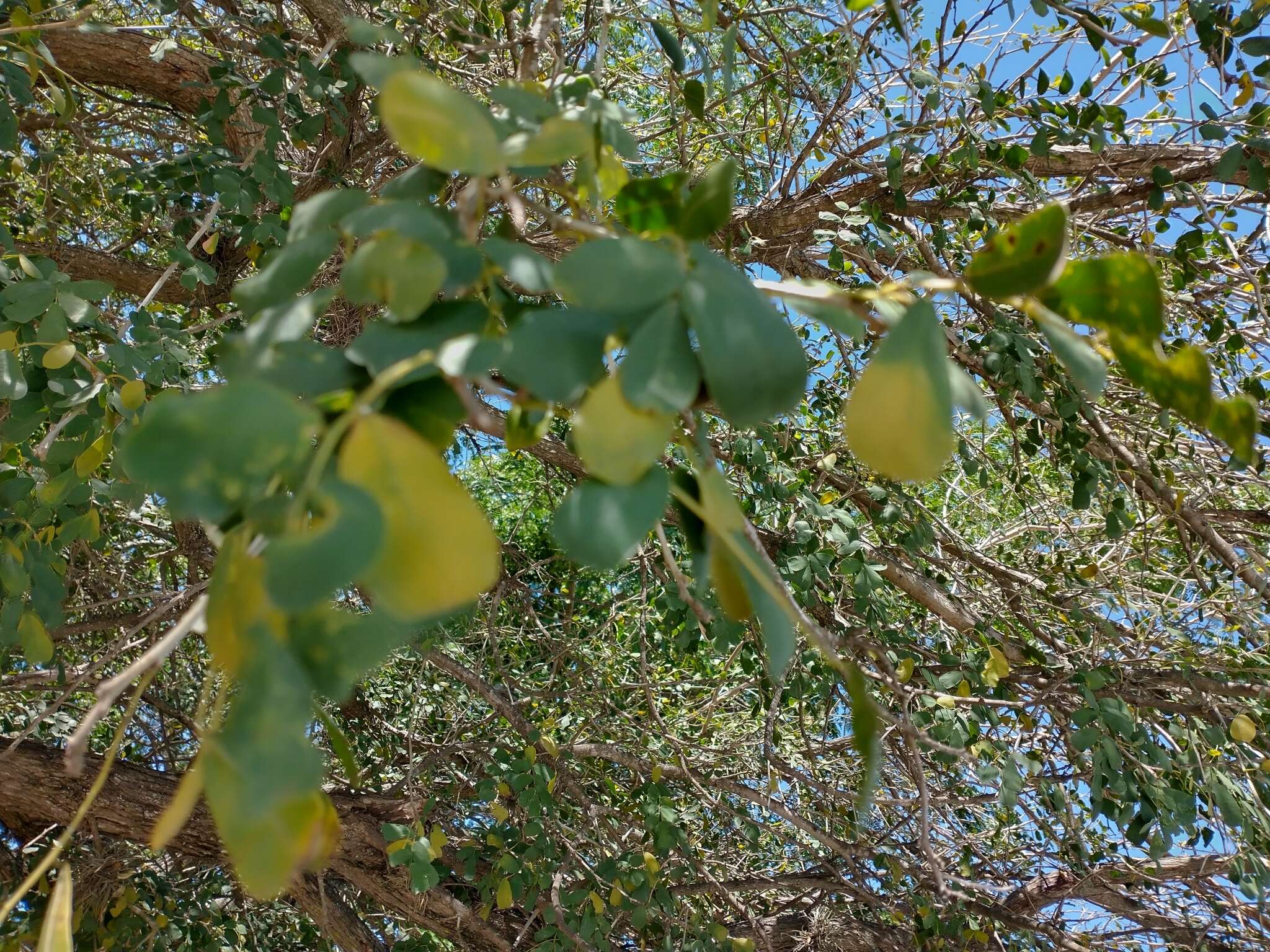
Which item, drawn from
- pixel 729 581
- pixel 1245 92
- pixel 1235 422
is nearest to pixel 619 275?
pixel 729 581

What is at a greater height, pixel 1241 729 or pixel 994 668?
pixel 1241 729

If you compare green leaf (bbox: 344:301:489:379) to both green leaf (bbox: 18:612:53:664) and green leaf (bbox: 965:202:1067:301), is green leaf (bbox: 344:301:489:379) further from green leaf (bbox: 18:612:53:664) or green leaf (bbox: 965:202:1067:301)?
green leaf (bbox: 18:612:53:664)

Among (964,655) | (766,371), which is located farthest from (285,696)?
(964,655)

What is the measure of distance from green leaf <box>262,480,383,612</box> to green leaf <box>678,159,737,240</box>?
0.64 ft

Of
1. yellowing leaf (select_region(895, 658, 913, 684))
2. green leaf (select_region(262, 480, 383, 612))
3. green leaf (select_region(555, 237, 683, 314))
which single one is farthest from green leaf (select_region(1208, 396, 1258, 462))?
yellowing leaf (select_region(895, 658, 913, 684))

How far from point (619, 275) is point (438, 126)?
0.09 m

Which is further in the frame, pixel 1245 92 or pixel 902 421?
pixel 1245 92

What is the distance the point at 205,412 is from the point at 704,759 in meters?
2.44

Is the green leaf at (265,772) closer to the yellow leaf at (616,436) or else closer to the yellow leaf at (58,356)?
the yellow leaf at (616,436)

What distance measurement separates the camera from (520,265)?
42cm

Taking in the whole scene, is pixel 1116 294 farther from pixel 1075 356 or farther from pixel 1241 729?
pixel 1241 729

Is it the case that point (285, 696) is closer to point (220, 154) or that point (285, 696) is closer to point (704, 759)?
point (220, 154)

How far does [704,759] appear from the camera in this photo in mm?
2607

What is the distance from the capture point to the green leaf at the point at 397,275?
38 cm
